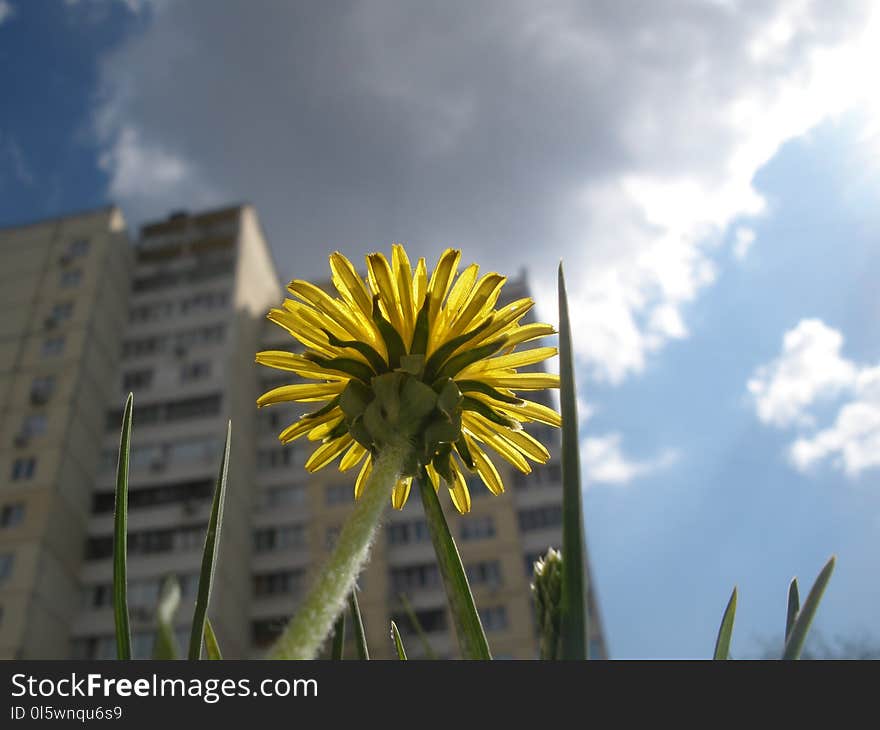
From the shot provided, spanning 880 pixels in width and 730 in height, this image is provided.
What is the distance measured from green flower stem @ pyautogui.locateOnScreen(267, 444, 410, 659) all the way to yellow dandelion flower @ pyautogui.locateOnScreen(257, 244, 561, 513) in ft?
0.37

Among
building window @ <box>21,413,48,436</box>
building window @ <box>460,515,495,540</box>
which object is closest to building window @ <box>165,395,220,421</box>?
building window @ <box>21,413,48,436</box>

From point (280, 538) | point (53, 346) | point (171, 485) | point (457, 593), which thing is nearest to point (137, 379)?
point (53, 346)

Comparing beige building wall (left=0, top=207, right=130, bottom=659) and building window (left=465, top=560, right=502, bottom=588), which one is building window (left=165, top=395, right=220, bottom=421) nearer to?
beige building wall (left=0, top=207, right=130, bottom=659)

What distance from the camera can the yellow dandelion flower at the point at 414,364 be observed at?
82 centimetres

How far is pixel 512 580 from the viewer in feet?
92.1

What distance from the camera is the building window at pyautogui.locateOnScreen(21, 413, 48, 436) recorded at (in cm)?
2606

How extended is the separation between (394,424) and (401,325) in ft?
0.51

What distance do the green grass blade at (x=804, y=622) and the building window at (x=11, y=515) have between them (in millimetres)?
28612

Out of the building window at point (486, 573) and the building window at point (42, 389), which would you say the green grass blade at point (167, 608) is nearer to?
the building window at point (486, 573)

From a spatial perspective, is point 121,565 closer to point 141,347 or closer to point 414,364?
point 414,364

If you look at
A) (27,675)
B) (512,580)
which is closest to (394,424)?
(27,675)

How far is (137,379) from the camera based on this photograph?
3084cm

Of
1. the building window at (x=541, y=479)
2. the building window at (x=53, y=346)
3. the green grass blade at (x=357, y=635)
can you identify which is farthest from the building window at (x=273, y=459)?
the green grass blade at (x=357, y=635)

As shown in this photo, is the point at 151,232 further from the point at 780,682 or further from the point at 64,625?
the point at 780,682
